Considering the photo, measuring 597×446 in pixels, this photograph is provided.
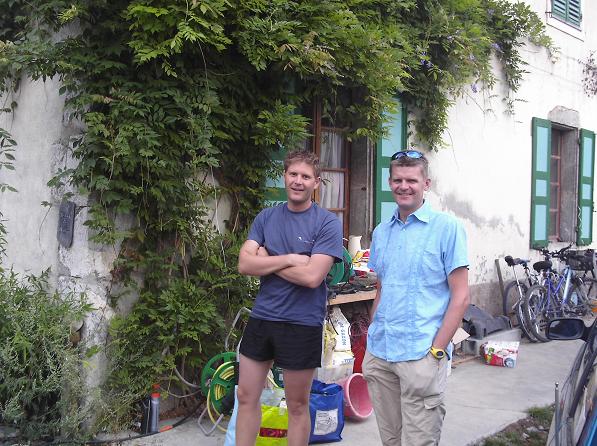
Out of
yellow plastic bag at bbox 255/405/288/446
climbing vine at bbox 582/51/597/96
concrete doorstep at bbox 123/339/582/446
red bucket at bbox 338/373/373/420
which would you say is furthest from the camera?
climbing vine at bbox 582/51/597/96

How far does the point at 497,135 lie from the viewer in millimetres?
8094

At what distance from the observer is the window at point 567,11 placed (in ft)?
30.2

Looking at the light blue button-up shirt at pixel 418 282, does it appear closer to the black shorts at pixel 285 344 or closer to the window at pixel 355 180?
the black shorts at pixel 285 344

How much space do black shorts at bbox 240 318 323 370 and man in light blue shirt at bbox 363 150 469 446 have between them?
1.30 feet

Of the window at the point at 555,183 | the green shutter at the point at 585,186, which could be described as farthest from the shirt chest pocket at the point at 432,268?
the green shutter at the point at 585,186

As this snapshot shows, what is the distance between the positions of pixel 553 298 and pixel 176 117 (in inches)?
231

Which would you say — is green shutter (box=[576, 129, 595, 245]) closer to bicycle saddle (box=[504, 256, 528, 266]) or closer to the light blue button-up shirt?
bicycle saddle (box=[504, 256, 528, 266])

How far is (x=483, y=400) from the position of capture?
5.47 metres

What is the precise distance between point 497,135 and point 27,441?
20.8 feet

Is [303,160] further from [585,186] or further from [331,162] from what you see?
[585,186]

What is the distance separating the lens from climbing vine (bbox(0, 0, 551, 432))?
4121 millimetres

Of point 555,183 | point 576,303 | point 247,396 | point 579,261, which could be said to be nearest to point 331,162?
point 247,396

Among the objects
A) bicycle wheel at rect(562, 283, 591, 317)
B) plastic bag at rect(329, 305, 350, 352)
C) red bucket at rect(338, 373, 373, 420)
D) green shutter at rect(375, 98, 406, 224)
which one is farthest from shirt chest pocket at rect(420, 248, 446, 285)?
bicycle wheel at rect(562, 283, 591, 317)

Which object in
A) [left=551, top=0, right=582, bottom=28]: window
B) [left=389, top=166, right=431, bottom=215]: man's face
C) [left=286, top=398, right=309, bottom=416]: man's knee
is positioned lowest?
[left=286, top=398, right=309, bottom=416]: man's knee
